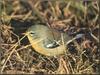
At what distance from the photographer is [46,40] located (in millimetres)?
3994

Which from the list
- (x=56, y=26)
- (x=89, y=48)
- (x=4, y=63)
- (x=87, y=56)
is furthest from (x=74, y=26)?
(x=4, y=63)

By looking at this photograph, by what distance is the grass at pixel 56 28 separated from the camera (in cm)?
376

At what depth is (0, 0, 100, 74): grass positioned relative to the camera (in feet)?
12.3

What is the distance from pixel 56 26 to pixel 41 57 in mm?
899

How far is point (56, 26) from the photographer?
477 centimetres

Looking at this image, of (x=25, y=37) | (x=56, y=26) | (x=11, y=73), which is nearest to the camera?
(x=11, y=73)

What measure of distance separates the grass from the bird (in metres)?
0.05

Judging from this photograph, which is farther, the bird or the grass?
the bird

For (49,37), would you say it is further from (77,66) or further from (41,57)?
(77,66)

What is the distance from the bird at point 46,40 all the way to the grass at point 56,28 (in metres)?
0.05

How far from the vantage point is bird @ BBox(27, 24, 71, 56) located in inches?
153

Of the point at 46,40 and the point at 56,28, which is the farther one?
the point at 56,28

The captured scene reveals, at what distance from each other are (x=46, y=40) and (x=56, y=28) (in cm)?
68

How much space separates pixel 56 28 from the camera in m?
4.66
